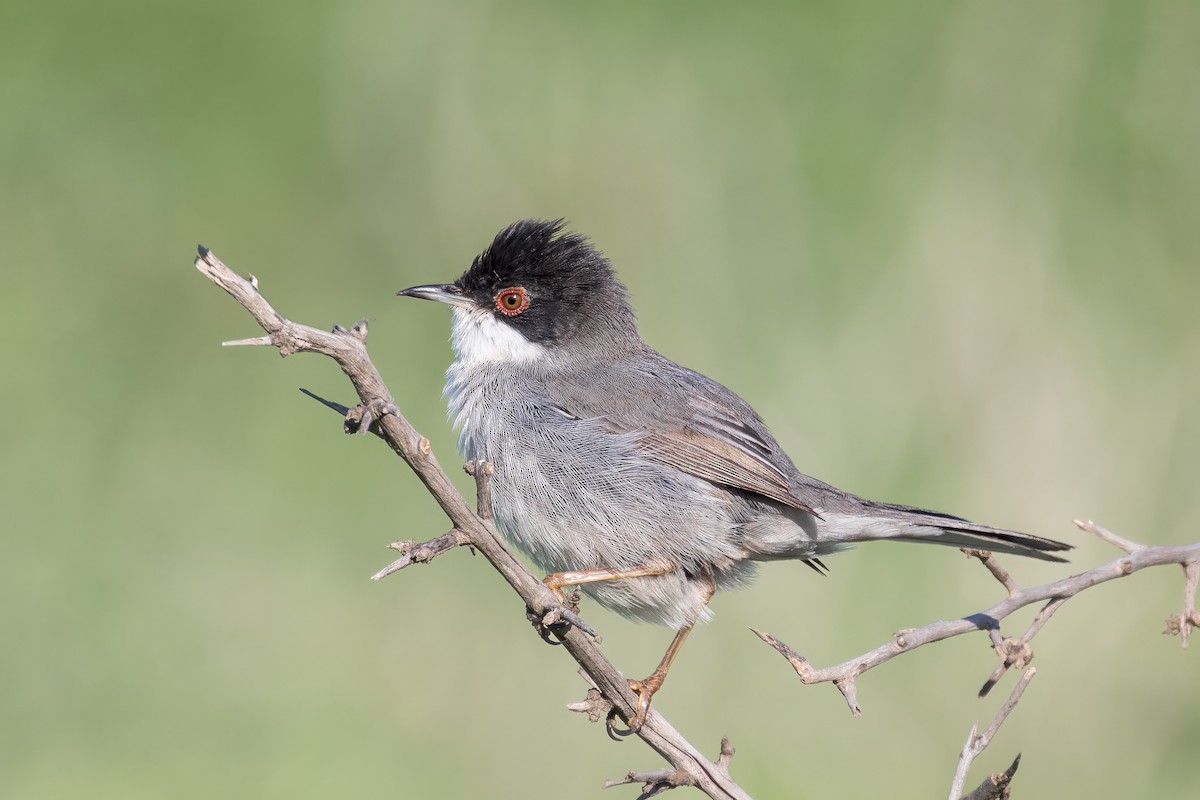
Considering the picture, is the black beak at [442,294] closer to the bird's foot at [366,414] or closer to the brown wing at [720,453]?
the brown wing at [720,453]

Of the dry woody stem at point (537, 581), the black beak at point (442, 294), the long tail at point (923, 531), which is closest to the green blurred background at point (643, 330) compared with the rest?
the black beak at point (442, 294)

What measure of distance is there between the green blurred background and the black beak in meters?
1.37

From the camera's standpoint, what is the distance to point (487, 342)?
4.18 metres

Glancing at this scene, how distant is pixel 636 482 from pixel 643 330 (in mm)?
2146

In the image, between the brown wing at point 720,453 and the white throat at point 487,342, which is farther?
the white throat at point 487,342

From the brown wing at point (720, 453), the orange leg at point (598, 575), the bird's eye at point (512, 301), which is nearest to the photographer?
the orange leg at point (598, 575)

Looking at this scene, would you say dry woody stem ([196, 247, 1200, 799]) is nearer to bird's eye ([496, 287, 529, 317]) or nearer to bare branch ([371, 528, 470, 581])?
bare branch ([371, 528, 470, 581])

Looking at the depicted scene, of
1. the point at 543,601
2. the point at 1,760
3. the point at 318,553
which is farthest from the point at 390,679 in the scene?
the point at 543,601

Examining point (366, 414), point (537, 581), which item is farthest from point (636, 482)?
point (366, 414)

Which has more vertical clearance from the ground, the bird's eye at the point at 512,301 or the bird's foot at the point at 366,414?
the bird's eye at the point at 512,301

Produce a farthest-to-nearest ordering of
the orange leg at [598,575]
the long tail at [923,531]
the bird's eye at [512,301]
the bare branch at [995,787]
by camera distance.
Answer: the bird's eye at [512,301], the orange leg at [598,575], the long tail at [923,531], the bare branch at [995,787]

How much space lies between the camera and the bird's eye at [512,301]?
4.22m

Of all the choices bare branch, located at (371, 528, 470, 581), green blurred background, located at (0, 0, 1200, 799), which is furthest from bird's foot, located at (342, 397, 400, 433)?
green blurred background, located at (0, 0, 1200, 799)

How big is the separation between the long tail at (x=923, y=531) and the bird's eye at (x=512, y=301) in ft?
4.13
